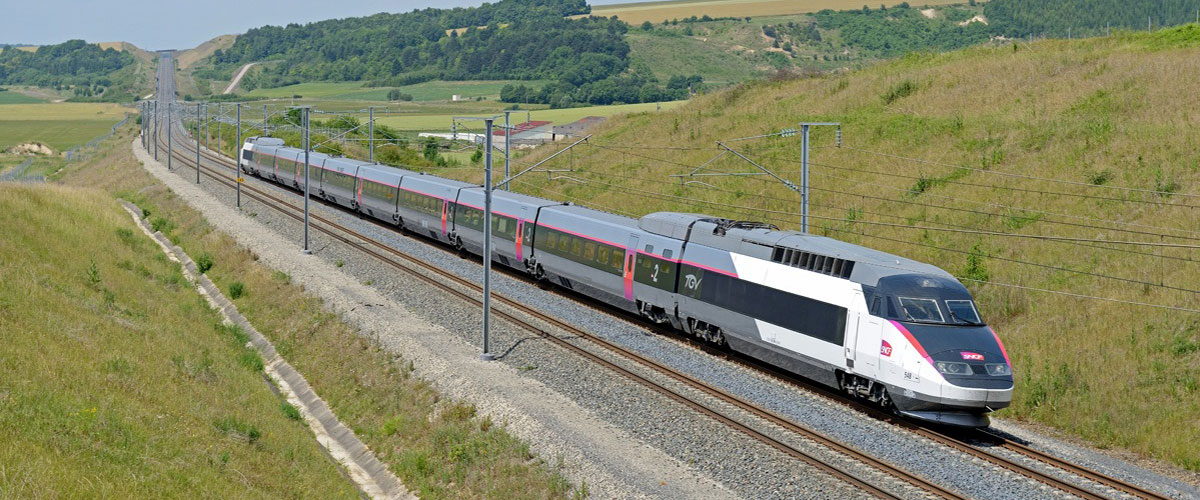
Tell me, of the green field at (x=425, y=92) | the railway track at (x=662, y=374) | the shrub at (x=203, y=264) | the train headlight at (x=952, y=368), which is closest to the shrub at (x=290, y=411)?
the railway track at (x=662, y=374)

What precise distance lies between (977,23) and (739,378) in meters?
179

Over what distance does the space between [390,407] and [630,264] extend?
8942 mm

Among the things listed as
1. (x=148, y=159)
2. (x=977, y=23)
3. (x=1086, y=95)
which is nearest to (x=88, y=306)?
(x=1086, y=95)

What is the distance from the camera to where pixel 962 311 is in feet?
73.5

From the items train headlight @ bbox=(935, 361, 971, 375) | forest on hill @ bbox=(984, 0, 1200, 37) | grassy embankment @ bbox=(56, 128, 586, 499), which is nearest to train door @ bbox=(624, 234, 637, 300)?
grassy embankment @ bbox=(56, 128, 586, 499)

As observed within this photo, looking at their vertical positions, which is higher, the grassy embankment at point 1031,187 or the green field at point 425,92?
the green field at point 425,92

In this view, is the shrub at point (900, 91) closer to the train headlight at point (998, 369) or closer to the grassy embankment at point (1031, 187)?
the grassy embankment at point (1031, 187)

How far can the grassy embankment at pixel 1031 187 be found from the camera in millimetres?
24609

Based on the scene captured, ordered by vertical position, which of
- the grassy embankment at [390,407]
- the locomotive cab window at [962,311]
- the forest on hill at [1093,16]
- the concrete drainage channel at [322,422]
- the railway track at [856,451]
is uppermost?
the forest on hill at [1093,16]

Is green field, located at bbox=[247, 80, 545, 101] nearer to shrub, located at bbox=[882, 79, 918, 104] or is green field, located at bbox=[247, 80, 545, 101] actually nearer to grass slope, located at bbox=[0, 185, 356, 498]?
shrub, located at bbox=[882, 79, 918, 104]

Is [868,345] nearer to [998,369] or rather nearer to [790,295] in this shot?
[998,369]

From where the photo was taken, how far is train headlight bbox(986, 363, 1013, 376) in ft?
70.2

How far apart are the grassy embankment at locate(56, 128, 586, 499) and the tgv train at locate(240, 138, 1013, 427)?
7181mm

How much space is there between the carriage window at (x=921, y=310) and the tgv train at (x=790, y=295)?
3 centimetres
